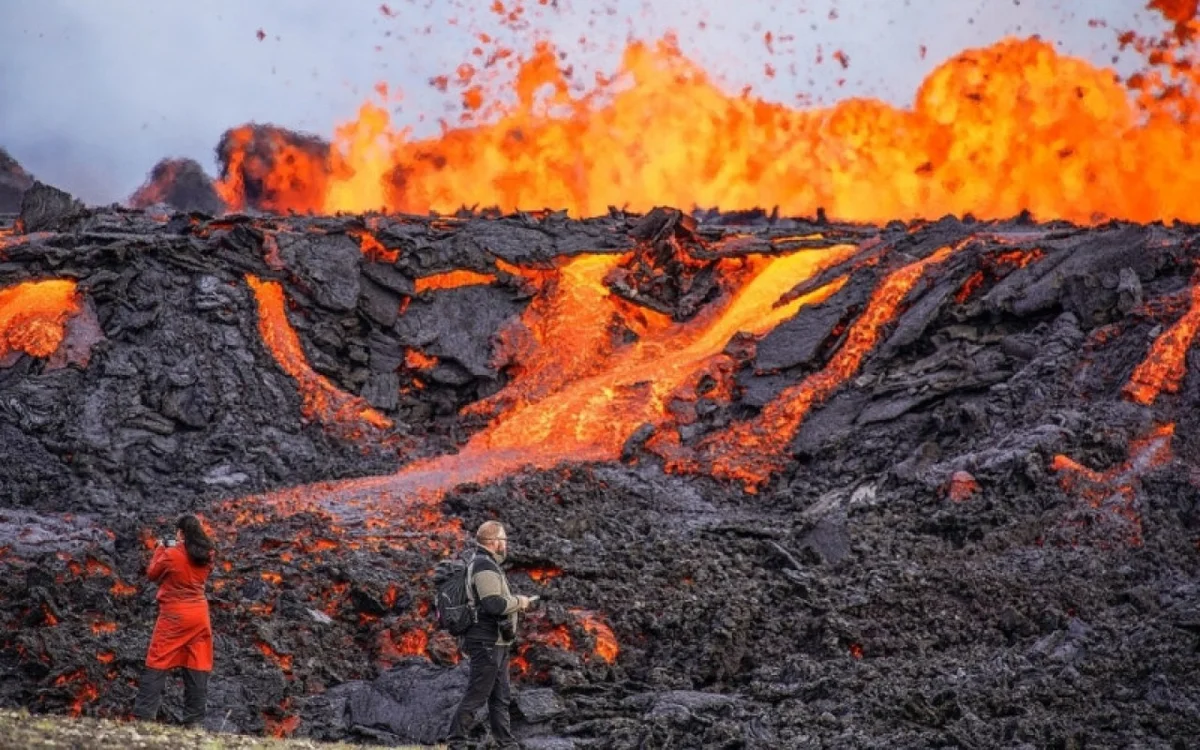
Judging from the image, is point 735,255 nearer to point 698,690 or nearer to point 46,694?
point 698,690

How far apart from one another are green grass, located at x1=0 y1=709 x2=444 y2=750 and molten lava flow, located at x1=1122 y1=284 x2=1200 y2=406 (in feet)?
46.8

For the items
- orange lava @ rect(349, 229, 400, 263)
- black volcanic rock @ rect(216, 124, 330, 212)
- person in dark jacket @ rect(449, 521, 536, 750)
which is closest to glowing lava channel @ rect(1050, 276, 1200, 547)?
person in dark jacket @ rect(449, 521, 536, 750)

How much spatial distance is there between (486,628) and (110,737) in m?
3.10

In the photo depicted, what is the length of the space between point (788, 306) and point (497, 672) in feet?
56.9

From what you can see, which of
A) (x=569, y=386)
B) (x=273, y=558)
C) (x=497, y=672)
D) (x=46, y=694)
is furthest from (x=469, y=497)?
(x=497, y=672)

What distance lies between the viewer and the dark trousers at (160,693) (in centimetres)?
1155

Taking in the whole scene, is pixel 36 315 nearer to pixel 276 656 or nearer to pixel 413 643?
pixel 276 656

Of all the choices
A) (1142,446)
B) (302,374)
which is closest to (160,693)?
(1142,446)

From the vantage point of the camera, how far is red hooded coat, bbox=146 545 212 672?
11.7m

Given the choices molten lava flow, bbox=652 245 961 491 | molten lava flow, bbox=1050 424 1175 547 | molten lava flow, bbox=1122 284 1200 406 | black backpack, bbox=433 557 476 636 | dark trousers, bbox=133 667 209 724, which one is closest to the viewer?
black backpack, bbox=433 557 476 636

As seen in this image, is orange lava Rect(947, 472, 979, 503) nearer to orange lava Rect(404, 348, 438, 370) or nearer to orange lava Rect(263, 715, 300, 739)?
orange lava Rect(263, 715, 300, 739)

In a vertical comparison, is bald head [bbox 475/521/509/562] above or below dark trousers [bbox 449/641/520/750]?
above

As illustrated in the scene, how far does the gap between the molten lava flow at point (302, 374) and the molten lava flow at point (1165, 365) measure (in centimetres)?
1335

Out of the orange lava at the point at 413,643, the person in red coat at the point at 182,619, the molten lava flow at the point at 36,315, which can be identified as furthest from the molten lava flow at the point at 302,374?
the person in red coat at the point at 182,619
